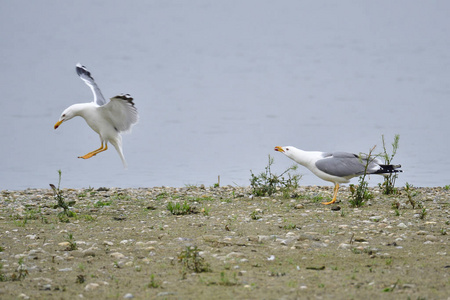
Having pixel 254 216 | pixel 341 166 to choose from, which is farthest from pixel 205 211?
pixel 341 166

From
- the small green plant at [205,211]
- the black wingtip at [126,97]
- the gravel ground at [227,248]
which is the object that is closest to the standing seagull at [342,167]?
the gravel ground at [227,248]

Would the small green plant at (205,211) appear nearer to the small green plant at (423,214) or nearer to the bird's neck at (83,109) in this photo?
the small green plant at (423,214)

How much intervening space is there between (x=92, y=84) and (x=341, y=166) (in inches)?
188

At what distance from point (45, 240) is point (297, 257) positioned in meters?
2.68

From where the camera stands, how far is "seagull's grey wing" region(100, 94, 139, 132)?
902 centimetres

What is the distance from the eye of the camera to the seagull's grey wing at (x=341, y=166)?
8406 mm

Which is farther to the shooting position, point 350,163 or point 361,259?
point 350,163

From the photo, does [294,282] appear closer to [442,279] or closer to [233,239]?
[442,279]

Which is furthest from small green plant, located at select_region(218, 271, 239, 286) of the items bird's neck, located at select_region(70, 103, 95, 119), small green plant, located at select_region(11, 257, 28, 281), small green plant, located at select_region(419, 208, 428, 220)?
bird's neck, located at select_region(70, 103, 95, 119)

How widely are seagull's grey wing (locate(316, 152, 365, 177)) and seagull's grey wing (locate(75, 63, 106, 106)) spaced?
3.87 m

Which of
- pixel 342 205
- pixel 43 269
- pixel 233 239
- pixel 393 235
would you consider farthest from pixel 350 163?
pixel 43 269

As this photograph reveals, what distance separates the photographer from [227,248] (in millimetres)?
5875

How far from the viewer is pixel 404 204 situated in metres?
8.25

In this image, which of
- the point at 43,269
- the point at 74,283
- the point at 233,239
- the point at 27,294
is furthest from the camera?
the point at 233,239
